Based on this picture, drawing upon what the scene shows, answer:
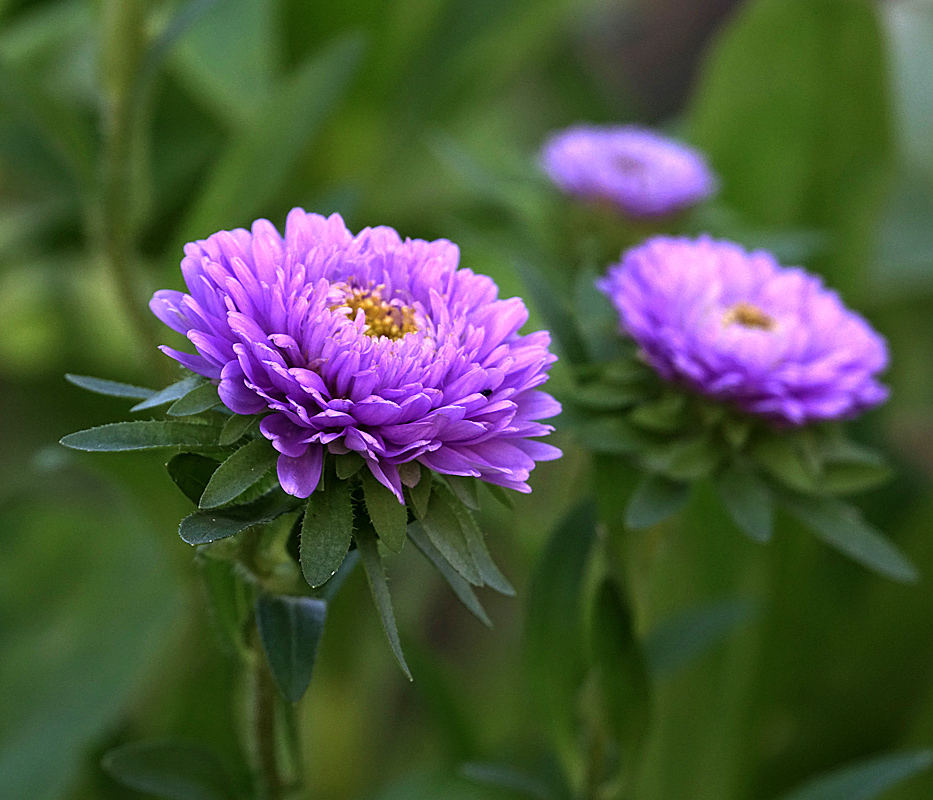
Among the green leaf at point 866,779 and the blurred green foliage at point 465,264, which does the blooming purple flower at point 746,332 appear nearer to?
the blurred green foliage at point 465,264

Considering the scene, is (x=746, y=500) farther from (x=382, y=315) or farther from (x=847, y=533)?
(x=382, y=315)

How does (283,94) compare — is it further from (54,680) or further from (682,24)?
(682,24)

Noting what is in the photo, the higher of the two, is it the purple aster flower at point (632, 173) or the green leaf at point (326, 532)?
the purple aster flower at point (632, 173)

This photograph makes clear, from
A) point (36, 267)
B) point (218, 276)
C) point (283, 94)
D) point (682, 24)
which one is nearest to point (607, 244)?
point (283, 94)

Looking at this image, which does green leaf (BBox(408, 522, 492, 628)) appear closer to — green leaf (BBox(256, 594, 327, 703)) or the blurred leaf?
green leaf (BBox(256, 594, 327, 703))

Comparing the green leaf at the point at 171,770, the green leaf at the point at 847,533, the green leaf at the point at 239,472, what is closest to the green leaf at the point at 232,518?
the green leaf at the point at 239,472

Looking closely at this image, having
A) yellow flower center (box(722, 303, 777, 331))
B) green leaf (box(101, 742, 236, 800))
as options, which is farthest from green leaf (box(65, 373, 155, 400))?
yellow flower center (box(722, 303, 777, 331))
